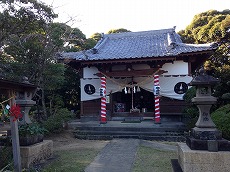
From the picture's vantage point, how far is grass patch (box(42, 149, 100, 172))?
5.66 metres

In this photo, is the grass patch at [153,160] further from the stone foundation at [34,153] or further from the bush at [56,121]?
the bush at [56,121]

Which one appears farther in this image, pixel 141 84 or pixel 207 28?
pixel 207 28

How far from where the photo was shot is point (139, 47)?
15453mm

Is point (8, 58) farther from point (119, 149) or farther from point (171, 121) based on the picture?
point (171, 121)

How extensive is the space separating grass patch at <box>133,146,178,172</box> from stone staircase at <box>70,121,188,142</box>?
2307mm

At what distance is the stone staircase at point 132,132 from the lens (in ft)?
33.3

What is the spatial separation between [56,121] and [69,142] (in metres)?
1.26

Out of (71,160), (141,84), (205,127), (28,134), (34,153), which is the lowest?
(71,160)

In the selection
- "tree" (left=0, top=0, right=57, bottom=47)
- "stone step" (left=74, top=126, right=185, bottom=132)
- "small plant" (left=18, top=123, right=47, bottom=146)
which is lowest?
"stone step" (left=74, top=126, right=185, bottom=132)

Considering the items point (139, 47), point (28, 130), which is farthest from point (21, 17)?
point (139, 47)

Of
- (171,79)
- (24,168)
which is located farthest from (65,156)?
(171,79)

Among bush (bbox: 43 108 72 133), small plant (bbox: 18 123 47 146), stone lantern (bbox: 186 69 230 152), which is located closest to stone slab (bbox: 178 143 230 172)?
stone lantern (bbox: 186 69 230 152)

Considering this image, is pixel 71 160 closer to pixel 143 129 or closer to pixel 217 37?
pixel 143 129

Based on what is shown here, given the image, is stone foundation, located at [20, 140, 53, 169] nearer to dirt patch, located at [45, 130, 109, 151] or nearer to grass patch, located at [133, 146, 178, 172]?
dirt patch, located at [45, 130, 109, 151]
